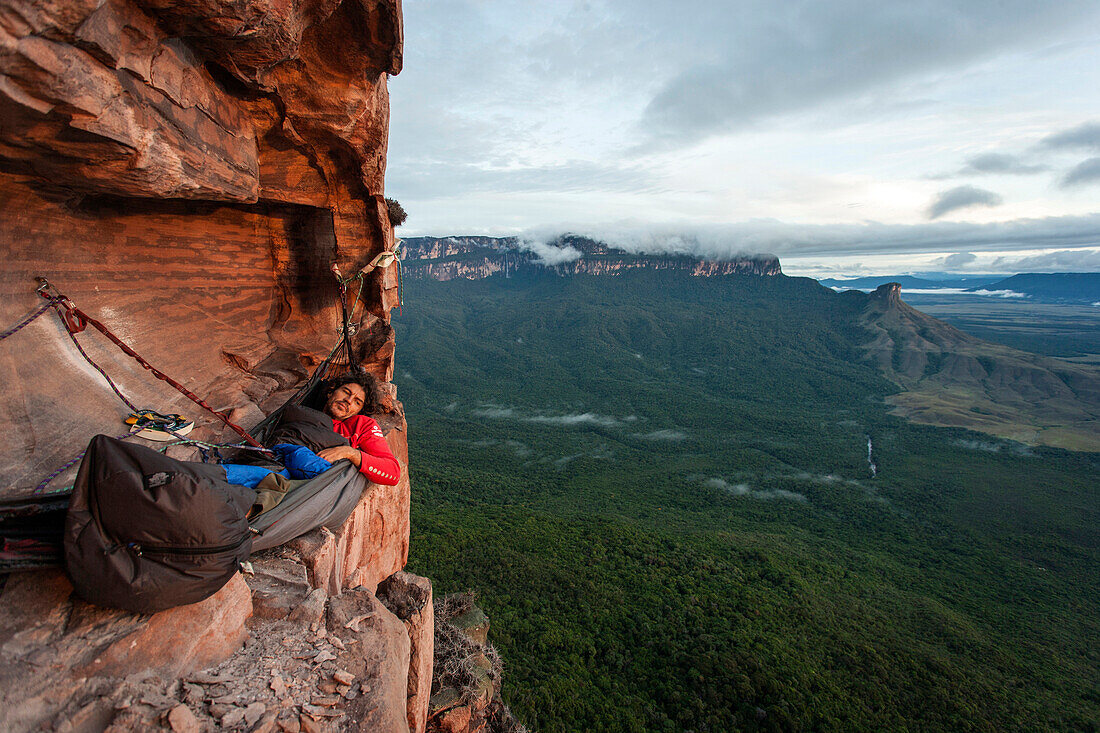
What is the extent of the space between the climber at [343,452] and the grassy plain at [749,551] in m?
13.0

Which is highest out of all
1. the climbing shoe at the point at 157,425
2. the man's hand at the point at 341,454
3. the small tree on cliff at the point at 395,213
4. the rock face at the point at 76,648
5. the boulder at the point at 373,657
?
the small tree on cliff at the point at 395,213

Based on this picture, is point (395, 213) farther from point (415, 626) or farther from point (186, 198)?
point (415, 626)

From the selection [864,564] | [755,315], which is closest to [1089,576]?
[864,564]

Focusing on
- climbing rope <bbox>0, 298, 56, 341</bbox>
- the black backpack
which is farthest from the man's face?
the black backpack

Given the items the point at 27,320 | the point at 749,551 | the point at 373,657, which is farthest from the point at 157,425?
the point at 749,551

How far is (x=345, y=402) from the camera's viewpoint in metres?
7.15

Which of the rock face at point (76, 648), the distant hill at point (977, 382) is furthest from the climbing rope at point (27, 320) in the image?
the distant hill at point (977, 382)

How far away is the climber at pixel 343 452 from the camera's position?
491cm

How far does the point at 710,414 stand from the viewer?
9494 centimetres

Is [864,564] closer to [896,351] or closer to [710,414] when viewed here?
[710,414]

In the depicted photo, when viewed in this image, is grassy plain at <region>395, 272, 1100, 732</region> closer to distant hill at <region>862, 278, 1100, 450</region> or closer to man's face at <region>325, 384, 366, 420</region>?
distant hill at <region>862, 278, 1100, 450</region>

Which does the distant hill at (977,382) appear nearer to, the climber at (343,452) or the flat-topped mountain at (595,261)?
the flat-topped mountain at (595,261)

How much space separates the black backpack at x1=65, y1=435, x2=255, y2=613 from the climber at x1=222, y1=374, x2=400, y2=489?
1.22 meters

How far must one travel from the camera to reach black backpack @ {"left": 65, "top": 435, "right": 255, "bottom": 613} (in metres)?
3.08
